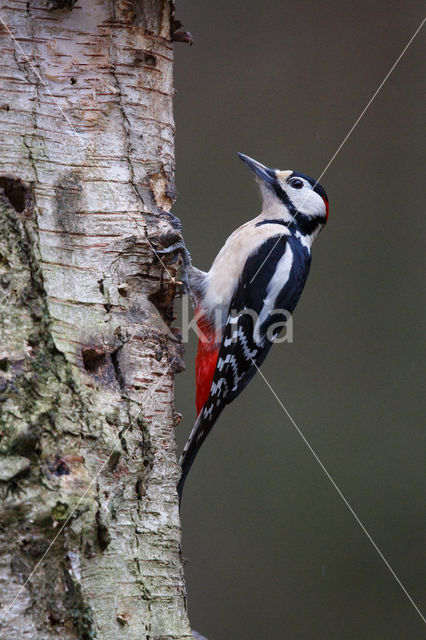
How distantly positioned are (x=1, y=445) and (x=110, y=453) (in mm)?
235

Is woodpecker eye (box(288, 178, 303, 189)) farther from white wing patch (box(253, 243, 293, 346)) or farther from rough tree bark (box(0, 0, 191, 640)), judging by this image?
rough tree bark (box(0, 0, 191, 640))

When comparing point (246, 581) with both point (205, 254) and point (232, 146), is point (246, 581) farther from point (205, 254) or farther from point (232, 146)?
point (232, 146)

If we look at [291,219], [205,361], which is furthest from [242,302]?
[291,219]

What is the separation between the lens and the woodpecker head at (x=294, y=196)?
2.79 m

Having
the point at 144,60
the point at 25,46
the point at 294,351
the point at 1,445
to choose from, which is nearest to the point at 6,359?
the point at 1,445

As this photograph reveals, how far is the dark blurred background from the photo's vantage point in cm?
393

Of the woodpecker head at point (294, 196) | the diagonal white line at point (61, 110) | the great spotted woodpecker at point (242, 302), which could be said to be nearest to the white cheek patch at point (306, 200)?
the woodpecker head at point (294, 196)

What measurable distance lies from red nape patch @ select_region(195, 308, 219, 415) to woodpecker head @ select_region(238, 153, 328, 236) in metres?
0.48

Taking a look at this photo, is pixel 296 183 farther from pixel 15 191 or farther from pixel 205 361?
pixel 15 191

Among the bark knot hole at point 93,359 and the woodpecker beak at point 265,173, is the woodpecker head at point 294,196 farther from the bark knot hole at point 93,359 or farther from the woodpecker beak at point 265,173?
the bark knot hole at point 93,359

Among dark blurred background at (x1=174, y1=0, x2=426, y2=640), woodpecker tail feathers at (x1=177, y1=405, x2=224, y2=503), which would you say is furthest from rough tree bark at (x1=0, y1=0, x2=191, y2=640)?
dark blurred background at (x1=174, y1=0, x2=426, y2=640)

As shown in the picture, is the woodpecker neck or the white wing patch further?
the woodpecker neck

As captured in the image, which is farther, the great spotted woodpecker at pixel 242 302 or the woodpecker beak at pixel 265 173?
the woodpecker beak at pixel 265 173

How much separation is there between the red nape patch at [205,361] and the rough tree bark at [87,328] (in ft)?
1.96
